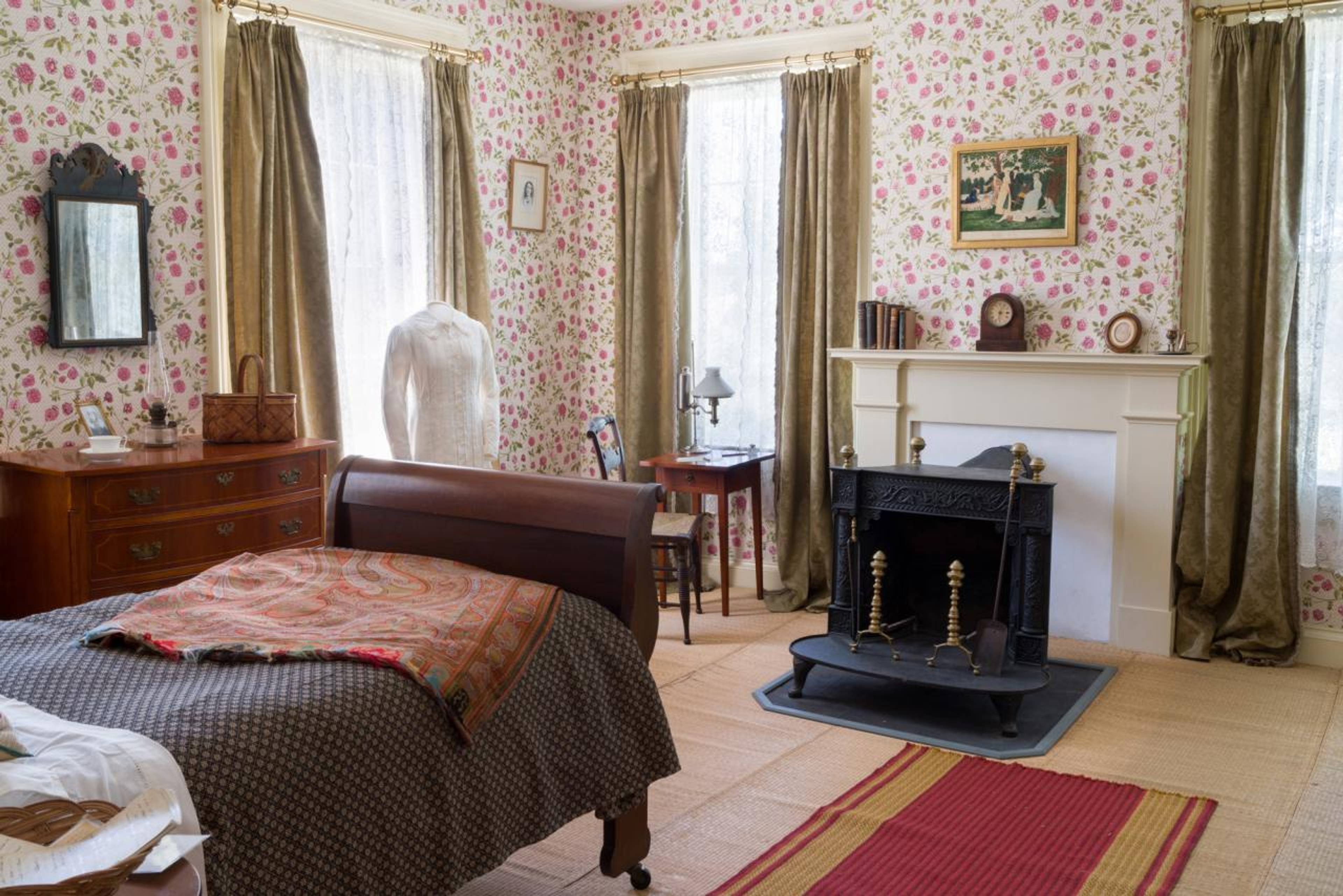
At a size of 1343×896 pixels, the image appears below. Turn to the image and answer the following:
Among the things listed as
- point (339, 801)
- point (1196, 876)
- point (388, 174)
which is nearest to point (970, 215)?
point (388, 174)

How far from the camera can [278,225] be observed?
4496 mm

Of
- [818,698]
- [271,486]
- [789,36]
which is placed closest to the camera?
[271,486]

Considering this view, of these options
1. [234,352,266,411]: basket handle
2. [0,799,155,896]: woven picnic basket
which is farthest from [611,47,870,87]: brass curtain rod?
[0,799,155,896]: woven picnic basket

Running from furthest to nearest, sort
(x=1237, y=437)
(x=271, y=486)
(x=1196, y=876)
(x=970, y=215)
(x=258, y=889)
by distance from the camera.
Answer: (x=970, y=215)
(x=1237, y=437)
(x=271, y=486)
(x=1196, y=876)
(x=258, y=889)

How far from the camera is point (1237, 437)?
4.64 m

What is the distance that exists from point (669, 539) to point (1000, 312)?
173cm

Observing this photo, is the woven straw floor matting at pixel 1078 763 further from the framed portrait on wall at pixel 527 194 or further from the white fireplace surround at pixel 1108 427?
the framed portrait on wall at pixel 527 194

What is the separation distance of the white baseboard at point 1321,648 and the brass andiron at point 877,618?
1.74 metres

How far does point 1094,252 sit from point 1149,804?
7.92 ft

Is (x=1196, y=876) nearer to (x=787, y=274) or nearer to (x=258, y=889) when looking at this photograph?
(x=258, y=889)

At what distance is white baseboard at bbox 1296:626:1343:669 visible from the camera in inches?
182

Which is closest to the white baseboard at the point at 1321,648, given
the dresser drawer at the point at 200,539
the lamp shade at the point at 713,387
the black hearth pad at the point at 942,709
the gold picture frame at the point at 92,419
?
the black hearth pad at the point at 942,709

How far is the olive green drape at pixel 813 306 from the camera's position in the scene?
539 centimetres

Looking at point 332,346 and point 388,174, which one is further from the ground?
point 388,174
